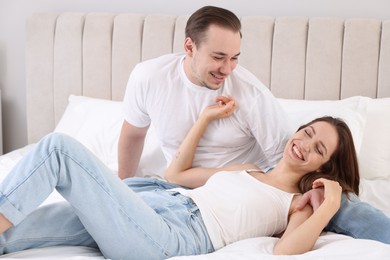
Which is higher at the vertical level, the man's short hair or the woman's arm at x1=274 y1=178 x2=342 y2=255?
the man's short hair

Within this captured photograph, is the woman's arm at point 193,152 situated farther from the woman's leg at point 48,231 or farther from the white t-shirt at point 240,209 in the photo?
the woman's leg at point 48,231

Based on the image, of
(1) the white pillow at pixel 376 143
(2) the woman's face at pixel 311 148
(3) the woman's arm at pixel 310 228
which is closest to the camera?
(3) the woman's arm at pixel 310 228

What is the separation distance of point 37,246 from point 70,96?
5.25 ft

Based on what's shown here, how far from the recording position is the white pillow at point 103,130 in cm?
282

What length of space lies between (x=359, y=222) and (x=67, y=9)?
2.16 meters

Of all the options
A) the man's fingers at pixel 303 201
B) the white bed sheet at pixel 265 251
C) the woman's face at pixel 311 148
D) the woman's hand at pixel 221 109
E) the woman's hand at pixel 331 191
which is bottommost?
the white bed sheet at pixel 265 251

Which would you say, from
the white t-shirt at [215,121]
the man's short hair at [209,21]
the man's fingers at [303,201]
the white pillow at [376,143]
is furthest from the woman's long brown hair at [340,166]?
the white pillow at [376,143]

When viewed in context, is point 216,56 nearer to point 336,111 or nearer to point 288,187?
point 288,187

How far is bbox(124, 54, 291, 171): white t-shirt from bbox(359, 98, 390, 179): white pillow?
0.59m

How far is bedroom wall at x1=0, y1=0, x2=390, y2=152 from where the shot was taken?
312 cm

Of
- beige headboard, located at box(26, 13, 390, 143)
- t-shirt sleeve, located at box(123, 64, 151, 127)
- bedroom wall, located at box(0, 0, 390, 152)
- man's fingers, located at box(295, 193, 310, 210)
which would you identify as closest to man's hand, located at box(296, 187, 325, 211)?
man's fingers, located at box(295, 193, 310, 210)

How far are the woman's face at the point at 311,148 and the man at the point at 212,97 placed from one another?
0.18 m

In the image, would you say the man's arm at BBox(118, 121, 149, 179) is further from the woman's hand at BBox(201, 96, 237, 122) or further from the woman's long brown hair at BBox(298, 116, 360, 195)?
the woman's long brown hair at BBox(298, 116, 360, 195)

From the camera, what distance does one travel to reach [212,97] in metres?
2.31
